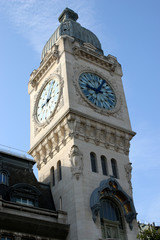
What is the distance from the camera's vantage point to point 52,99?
142ft

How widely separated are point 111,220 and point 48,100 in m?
16.1

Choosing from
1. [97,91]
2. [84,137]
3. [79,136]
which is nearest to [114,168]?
[84,137]

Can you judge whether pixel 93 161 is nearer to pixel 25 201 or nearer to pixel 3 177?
pixel 25 201

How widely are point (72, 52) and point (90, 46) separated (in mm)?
5187

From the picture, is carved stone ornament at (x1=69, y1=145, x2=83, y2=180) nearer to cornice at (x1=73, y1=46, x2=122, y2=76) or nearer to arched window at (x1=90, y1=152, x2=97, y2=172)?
arched window at (x1=90, y1=152, x2=97, y2=172)

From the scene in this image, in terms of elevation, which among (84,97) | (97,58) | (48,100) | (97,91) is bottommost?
(84,97)

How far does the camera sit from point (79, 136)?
37.9 m

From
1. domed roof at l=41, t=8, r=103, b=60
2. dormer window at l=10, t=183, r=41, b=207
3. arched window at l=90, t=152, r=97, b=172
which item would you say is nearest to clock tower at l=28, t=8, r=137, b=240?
arched window at l=90, t=152, r=97, b=172

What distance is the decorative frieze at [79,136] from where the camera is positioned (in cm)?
3816

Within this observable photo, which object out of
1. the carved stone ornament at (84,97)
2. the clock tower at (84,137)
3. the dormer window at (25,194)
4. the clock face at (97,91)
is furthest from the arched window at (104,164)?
the dormer window at (25,194)

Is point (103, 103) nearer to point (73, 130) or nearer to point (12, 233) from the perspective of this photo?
point (73, 130)

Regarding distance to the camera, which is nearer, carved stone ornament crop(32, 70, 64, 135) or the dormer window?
the dormer window

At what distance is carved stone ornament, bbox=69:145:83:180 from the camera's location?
→ 35.2 m

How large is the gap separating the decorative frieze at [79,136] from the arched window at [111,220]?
5.48m
